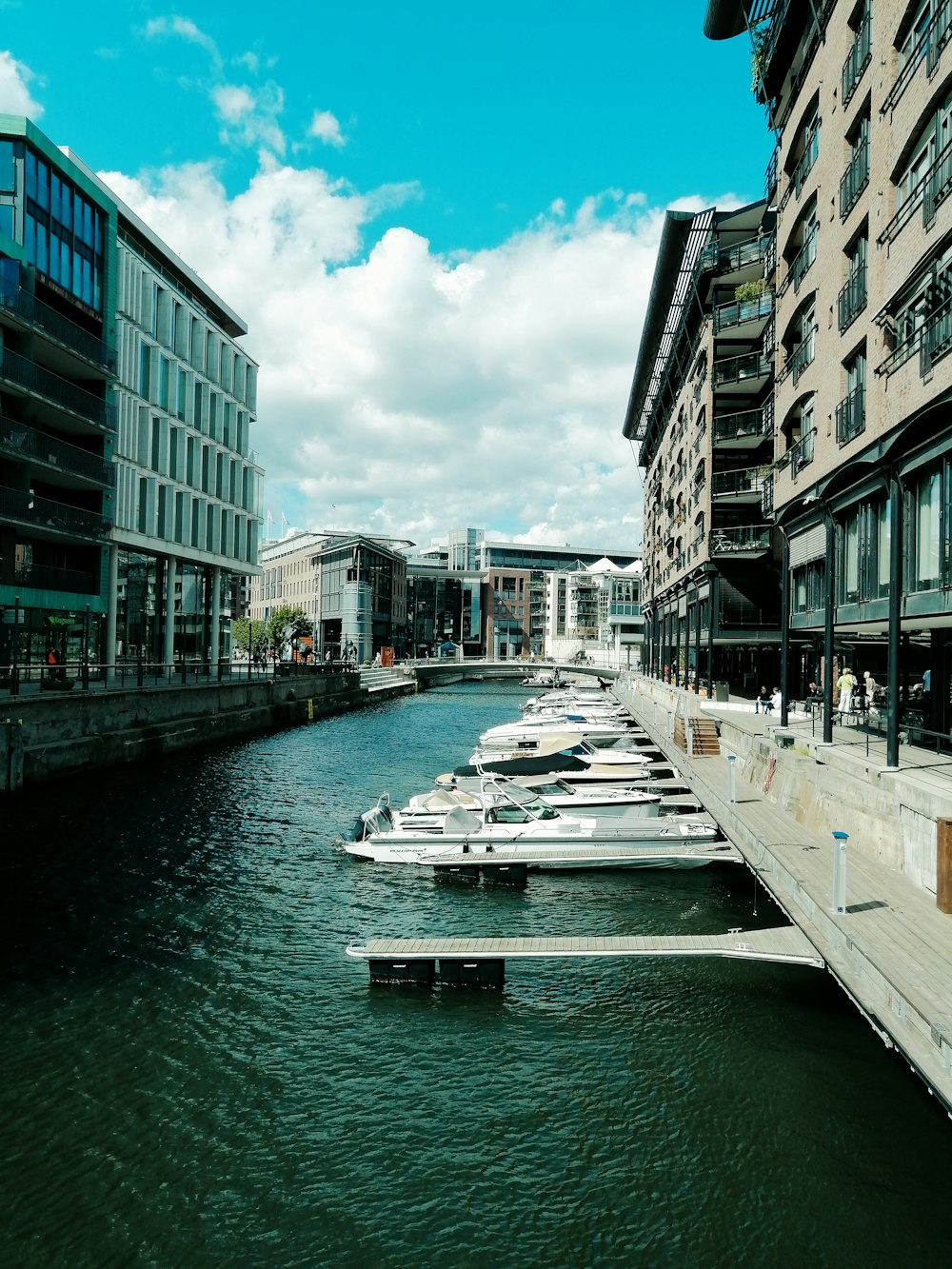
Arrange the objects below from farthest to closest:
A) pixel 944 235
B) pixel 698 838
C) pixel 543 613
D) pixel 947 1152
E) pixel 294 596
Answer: pixel 543 613
pixel 294 596
pixel 698 838
pixel 944 235
pixel 947 1152

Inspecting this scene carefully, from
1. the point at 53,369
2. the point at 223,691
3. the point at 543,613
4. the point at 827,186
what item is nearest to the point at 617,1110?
the point at 827,186

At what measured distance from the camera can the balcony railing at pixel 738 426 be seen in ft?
170

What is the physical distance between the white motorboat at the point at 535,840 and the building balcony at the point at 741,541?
26.7 meters

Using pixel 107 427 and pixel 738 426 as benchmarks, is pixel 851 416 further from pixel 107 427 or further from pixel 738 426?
pixel 107 427

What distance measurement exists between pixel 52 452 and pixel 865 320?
1562 inches

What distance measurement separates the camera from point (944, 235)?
18812 millimetres

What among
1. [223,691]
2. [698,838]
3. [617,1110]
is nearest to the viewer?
[617,1110]

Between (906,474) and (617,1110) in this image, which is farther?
(906,474)

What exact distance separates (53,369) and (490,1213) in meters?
52.0

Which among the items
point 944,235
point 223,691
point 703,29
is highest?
point 703,29

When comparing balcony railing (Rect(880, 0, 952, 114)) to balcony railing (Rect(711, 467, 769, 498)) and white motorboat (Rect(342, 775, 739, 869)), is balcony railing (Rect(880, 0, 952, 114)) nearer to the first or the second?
white motorboat (Rect(342, 775, 739, 869))

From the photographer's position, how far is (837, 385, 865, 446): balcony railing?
2486 cm

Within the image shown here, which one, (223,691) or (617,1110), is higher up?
(223,691)

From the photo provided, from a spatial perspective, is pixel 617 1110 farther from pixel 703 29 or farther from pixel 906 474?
pixel 703 29
